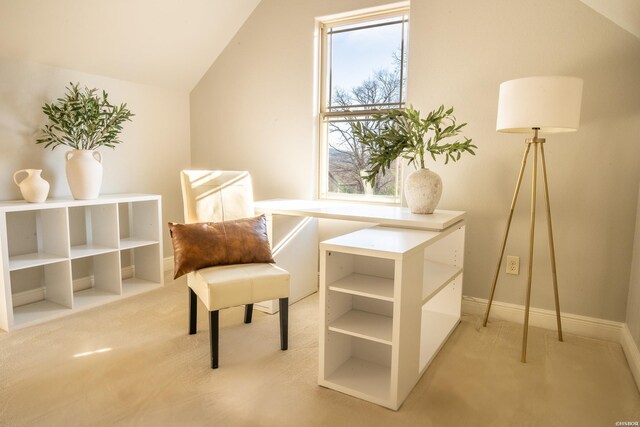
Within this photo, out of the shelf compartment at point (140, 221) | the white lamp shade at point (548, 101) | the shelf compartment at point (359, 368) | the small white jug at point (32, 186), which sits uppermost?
the white lamp shade at point (548, 101)

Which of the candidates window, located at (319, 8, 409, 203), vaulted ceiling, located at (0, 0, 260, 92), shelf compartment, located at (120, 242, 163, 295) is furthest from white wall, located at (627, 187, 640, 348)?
vaulted ceiling, located at (0, 0, 260, 92)

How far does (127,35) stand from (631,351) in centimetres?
366

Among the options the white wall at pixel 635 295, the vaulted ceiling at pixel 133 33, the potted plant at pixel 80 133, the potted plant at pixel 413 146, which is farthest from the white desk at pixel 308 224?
the vaulted ceiling at pixel 133 33

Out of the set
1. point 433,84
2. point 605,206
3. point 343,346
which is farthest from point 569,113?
point 343,346

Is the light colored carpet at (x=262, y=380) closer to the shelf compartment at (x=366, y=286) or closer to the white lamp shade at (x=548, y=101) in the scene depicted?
the shelf compartment at (x=366, y=286)

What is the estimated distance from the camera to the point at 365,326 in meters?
1.80

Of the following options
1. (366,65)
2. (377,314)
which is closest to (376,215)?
(377,314)

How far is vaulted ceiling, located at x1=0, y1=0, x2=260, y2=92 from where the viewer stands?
8.16ft

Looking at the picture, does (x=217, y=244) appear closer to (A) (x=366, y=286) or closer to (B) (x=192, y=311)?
(B) (x=192, y=311)

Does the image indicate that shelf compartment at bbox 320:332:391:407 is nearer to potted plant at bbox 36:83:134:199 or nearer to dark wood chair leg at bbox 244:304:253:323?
dark wood chair leg at bbox 244:304:253:323

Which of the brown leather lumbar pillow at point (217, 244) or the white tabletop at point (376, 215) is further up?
the white tabletop at point (376, 215)

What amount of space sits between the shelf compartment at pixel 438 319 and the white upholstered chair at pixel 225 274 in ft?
2.37

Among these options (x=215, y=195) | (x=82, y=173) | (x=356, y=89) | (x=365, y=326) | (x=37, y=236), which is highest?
(x=356, y=89)

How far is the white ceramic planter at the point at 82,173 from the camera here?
2674 millimetres
